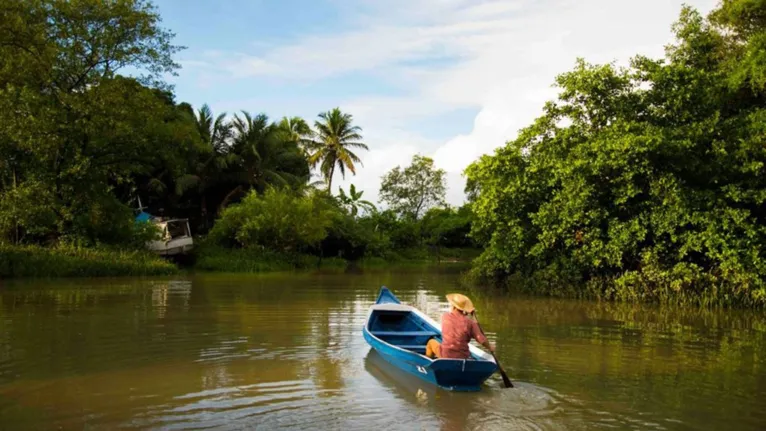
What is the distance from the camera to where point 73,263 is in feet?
68.1

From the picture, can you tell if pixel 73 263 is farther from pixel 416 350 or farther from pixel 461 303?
pixel 461 303

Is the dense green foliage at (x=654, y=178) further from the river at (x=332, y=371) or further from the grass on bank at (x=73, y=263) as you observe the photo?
the grass on bank at (x=73, y=263)

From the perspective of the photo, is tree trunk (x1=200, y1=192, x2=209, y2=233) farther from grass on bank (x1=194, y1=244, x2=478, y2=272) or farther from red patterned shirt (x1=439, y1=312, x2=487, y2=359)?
red patterned shirt (x1=439, y1=312, x2=487, y2=359)

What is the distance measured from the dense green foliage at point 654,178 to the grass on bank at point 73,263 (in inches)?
504

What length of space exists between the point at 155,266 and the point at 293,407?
18862 mm

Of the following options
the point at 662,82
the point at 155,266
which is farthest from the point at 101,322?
the point at 662,82

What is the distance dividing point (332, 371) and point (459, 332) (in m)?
1.85

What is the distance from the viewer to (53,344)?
8953 millimetres

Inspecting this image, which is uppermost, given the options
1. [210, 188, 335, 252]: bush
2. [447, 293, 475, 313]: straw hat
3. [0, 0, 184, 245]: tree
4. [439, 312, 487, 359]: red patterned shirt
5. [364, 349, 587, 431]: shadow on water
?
[0, 0, 184, 245]: tree

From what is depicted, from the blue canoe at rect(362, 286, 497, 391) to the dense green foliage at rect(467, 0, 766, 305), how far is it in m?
7.78

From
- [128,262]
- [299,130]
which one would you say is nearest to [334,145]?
[299,130]

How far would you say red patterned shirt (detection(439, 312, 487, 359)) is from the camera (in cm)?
702

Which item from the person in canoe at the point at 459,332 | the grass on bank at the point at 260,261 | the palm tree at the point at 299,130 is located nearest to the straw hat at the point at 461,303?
the person in canoe at the point at 459,332

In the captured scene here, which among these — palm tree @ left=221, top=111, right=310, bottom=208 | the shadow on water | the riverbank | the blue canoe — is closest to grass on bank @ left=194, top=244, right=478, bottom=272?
the riverbank
